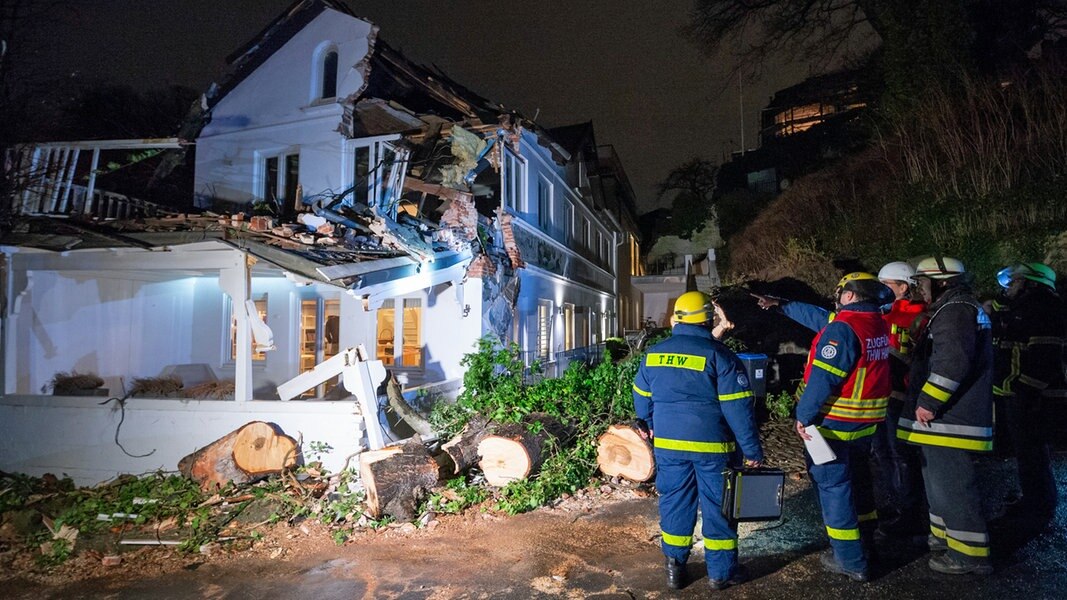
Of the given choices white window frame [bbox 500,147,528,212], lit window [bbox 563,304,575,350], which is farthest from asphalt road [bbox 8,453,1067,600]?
lit window [bbox 563,304,575,350]

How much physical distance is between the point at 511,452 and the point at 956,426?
3.88 m

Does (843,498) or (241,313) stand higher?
(241,313)

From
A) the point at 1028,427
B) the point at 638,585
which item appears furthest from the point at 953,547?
the point at 638,585

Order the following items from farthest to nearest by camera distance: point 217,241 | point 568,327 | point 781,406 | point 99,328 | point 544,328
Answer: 1. point 568,327
2. point 544,328
3. point 781,406
4. point 99,328
5. point 217,241

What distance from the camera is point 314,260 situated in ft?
22.5

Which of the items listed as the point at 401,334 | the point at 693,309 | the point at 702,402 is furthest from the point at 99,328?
the point at 702,402

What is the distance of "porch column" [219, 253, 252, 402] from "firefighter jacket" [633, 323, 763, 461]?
5.17 metres

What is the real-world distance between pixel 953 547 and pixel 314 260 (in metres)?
6.56

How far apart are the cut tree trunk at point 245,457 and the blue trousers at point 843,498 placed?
5371mm

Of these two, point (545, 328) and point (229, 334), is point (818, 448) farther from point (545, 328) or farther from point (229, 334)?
point (229, 334)

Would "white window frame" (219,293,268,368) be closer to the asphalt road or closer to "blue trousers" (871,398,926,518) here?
the asphalt road

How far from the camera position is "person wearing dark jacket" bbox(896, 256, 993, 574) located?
13.3 feet

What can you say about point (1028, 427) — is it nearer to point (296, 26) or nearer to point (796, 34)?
point (296, 26)

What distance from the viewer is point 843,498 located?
3.95 metres
